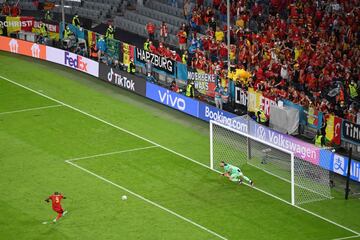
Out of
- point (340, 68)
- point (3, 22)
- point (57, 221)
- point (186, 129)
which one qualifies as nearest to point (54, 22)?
point (3, 22)

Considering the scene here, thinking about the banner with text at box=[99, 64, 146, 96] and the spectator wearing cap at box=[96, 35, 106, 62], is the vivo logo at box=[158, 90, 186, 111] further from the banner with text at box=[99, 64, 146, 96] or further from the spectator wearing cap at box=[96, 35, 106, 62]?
the spectator wearing cap at box=[96, 35, 106, 62]

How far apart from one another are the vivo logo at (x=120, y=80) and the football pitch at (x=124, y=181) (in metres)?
0.39

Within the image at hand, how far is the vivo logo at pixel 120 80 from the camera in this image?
169 ft

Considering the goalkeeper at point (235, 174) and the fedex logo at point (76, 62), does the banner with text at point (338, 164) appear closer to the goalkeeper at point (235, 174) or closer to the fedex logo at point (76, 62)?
the goalkeeper at point (235, 174)

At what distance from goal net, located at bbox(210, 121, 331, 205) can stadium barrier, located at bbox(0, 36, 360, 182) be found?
62 cm

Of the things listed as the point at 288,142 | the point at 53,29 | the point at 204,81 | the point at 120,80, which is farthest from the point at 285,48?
the point at 53,29

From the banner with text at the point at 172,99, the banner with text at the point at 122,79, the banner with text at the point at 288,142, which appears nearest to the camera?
the banner with text at the point at 288,142

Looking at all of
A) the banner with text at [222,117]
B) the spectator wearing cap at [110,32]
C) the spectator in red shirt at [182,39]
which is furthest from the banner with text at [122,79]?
the banner with text at [222,117]

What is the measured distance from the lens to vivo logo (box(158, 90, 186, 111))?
48250 mm

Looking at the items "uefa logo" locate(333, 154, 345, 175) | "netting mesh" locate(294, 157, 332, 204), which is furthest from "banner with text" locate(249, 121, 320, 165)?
"netting mesh" locate(294, 157, 332, 204)

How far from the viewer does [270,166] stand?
41594 millimetres

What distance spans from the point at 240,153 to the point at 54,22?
19014 millimetres

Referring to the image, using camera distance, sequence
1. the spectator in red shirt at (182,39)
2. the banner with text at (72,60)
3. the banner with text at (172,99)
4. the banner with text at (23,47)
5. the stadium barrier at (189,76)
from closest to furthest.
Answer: the stadium barrier at (189,76) < the banner with text at (172,99) < the banner with text at (72,60) < the spectator in red shirt at (182,39) < the banner with text at (23,47)

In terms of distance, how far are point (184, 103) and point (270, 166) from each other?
7810 millimetres
